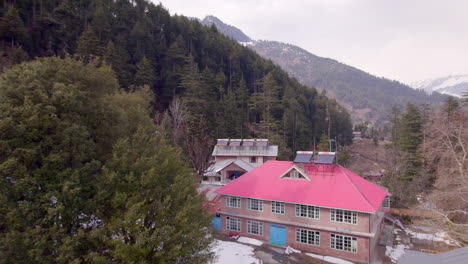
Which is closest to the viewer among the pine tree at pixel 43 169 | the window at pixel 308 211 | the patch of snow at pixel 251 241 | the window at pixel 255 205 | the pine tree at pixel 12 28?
the pine tree at pixel 43 169

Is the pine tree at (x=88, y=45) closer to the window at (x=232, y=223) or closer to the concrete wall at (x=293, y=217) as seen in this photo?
the concrete wall at (x=293, y=217)

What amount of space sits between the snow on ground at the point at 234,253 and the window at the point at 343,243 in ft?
20.6

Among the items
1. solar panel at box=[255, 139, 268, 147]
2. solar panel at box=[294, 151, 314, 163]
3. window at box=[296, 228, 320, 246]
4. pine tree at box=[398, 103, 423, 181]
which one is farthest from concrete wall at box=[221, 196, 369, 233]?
pine tree at box=[398, 103, 423, 181]

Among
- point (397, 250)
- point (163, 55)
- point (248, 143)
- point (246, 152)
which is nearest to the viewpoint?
point (397, 250)

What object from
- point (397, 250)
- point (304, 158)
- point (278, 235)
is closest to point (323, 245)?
point (278, 235)

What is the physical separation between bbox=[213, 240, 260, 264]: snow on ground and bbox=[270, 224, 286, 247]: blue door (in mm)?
2191

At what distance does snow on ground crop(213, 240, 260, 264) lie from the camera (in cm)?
1858

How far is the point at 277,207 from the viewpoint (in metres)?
22.3

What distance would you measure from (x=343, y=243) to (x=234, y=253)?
8.39 metres

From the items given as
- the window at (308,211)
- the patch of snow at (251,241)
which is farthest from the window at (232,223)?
the window at (308,211)

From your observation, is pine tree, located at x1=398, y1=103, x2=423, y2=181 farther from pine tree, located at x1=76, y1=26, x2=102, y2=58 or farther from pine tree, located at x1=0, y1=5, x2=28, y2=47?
pine tree, located at x1=0, y1=5, x2=28, y2=47

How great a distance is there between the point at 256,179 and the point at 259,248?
6.30 m

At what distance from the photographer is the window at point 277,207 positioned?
22141 millimetres

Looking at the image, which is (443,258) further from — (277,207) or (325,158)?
(325,158)
